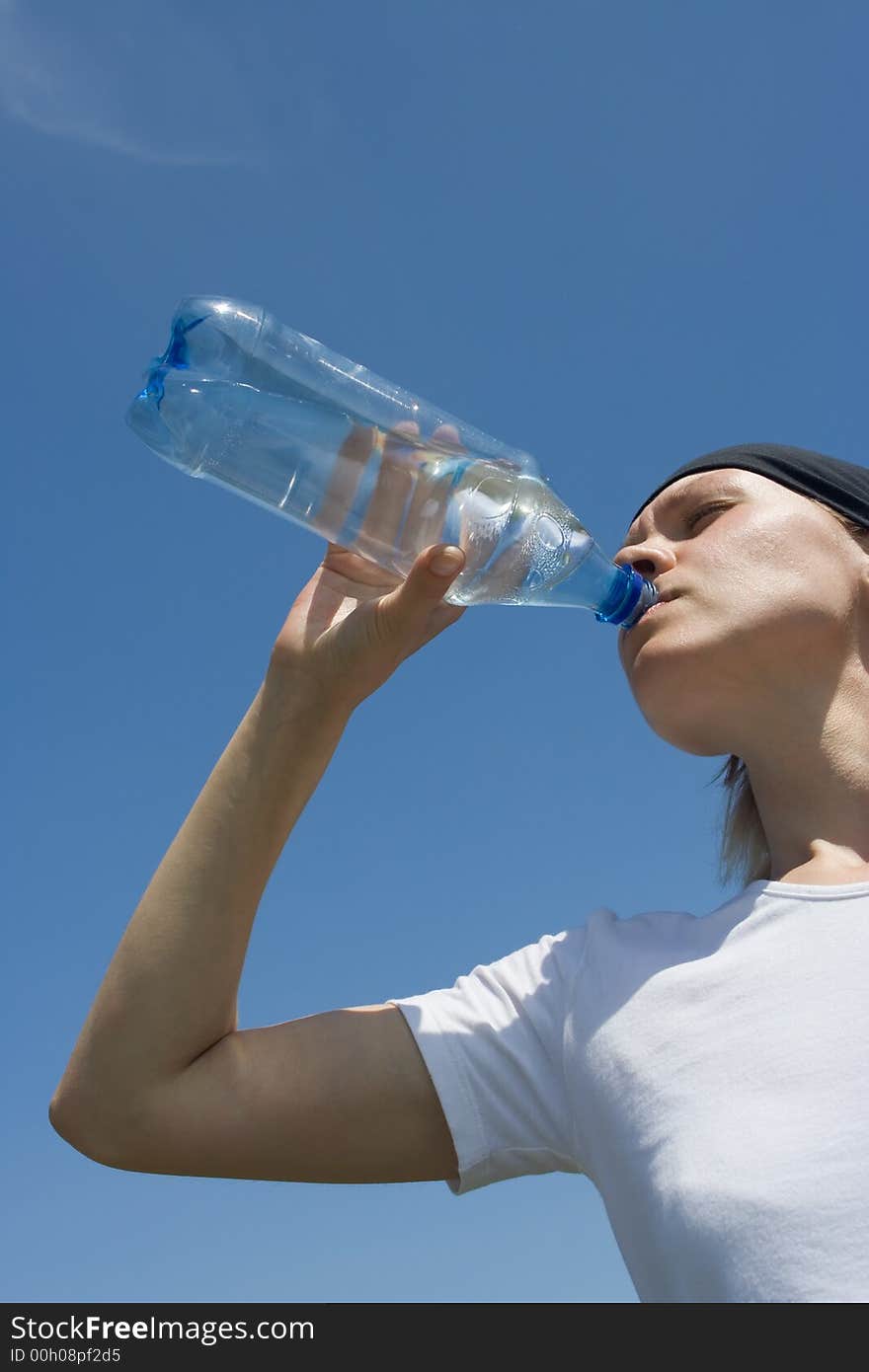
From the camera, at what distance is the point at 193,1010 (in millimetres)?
2193

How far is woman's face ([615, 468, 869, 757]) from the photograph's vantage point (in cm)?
249

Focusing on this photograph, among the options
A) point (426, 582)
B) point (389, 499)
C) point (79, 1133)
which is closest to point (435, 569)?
point (426, 582)

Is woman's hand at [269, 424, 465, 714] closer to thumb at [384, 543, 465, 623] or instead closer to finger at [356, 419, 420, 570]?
thumb at [384, 543, 465, 623]

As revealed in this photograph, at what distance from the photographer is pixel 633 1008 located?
2.15 m

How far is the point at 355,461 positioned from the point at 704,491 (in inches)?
33.5

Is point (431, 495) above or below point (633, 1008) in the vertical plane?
above

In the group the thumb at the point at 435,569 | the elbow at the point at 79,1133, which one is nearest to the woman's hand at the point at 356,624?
the thumb at the point at 435,569

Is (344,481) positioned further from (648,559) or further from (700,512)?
(700,512)

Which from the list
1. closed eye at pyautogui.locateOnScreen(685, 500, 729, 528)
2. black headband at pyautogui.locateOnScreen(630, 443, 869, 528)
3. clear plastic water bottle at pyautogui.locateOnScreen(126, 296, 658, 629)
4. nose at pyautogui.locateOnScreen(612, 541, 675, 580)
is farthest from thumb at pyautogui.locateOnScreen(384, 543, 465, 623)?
black headband at pyautogui.locateOnScreen(630, 443, 869, 528)

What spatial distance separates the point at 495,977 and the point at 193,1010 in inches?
25.4

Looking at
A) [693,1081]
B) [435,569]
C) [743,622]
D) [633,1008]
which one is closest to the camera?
[693,1081]

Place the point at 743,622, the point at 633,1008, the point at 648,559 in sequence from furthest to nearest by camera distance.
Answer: the point at 648,559
the point at 743,622
the point at 633,1008

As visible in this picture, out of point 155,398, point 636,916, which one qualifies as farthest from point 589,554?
point 155,398

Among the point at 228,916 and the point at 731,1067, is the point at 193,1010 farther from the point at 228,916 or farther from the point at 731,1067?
the point at 731,1067
